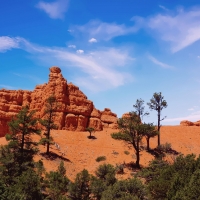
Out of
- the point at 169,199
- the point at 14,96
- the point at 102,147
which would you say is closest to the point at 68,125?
the point at 102,147

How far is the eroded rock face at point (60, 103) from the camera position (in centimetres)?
5309

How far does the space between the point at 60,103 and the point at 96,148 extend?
13354 mm

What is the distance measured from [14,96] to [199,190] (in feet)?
152

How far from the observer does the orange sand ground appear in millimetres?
38812

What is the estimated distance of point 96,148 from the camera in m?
46.3

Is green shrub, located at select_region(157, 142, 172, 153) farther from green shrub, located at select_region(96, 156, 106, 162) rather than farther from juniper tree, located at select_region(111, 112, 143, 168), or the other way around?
green shrub, located at select_region(96, 156, 106, 162)

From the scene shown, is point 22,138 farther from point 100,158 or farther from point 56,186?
point 100,158

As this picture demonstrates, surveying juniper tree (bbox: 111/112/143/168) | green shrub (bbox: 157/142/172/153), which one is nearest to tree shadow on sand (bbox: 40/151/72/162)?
juniper tree (bbox: 111/112/143/168)

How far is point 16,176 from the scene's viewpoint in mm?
28312

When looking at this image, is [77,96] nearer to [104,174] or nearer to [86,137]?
[86,137]

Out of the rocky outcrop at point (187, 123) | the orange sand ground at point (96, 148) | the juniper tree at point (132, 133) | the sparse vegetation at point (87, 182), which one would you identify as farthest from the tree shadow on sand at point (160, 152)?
the rocky outcrop at point (187, 123)

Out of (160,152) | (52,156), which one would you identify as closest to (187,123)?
(160,152)

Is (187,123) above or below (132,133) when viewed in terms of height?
above

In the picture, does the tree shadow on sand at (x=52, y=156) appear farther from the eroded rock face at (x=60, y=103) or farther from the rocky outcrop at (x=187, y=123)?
the rocky outcrop at (x=187, y=123)
